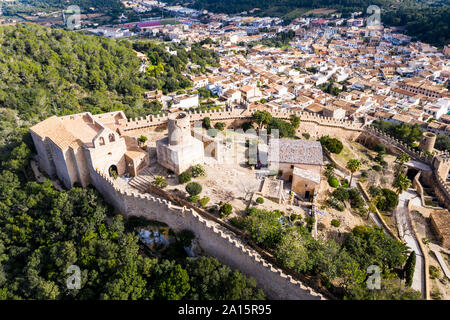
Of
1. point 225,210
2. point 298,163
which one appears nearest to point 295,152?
point 298,163

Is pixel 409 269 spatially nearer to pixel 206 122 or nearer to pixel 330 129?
pixel 330 129

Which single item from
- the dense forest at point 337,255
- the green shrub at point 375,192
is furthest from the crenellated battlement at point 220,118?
the dense forest at point 337,255

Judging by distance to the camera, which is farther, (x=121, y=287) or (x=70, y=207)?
(x=70, y=207)

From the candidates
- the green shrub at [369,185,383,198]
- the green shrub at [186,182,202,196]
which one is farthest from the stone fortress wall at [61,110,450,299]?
the green shrub at [369,185,383,198]

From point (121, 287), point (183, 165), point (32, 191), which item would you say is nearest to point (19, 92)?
point (32, 191)

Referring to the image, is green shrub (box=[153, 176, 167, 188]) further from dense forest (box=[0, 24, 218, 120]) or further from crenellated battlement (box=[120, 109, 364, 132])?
dense forest (box=[0, 24, 218, 120])

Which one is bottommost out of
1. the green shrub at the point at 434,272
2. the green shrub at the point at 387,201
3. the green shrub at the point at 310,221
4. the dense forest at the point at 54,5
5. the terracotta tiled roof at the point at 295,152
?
the green shrub at the point at 434,272

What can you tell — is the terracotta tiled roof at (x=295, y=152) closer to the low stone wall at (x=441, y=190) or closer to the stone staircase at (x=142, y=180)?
the stone staircase at (x=142, y=180)
